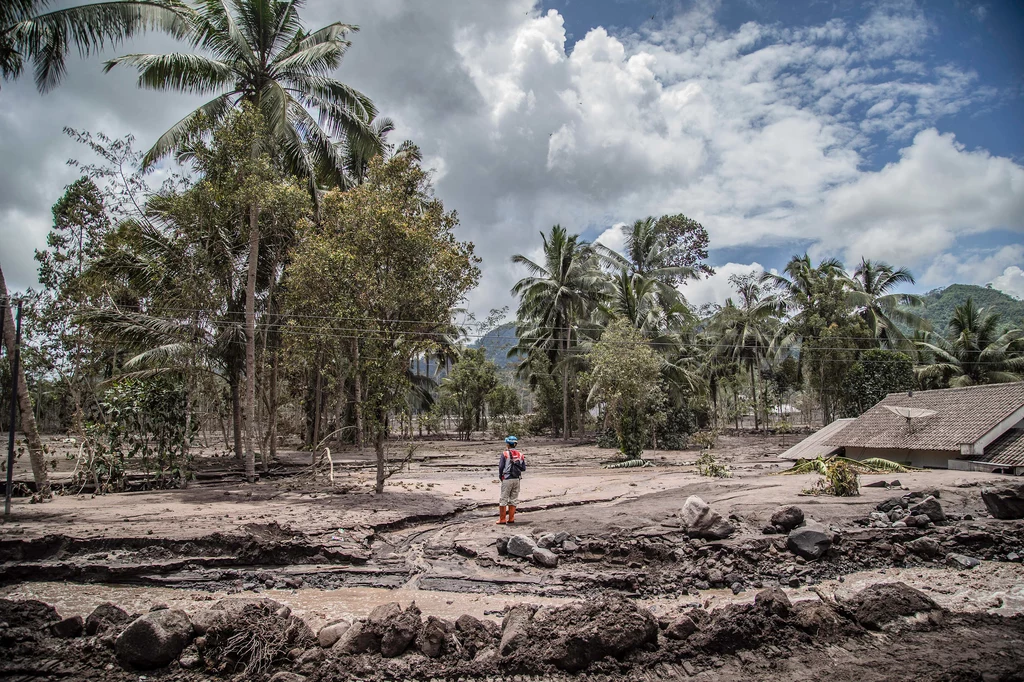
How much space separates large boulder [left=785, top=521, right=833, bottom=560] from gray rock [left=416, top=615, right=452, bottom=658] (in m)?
5.92

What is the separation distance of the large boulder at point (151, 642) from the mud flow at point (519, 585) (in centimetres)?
2

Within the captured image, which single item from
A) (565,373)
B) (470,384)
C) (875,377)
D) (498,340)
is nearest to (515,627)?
(498,340)

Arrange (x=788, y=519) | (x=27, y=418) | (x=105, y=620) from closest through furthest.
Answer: (x=105, y=620) → (x=788, y=519) → (x=27, y=418)

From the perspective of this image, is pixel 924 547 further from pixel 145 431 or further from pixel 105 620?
pixel 145 431

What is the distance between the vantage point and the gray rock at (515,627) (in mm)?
5930

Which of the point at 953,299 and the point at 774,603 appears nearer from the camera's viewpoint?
the point at 774,603

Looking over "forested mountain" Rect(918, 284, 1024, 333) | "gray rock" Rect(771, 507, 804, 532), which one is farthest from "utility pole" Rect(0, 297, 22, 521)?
"forested mountain" Rect(918, 284, 1024, 333)

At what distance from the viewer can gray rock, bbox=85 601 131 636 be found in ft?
20.8

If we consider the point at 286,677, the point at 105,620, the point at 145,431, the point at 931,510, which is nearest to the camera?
the point at 286,677

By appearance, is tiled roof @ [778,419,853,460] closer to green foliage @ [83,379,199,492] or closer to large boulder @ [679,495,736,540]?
large boulder @ [679,495,736,540]

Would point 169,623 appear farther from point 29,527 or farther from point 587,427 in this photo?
point 587,427

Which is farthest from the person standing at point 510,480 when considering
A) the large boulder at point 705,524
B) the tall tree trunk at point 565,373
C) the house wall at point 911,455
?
the tall tree trunk at point 565,373

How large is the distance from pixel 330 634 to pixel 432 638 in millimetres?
1085

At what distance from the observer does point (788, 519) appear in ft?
32.6
